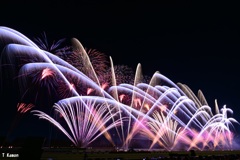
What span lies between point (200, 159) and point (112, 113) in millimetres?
21138

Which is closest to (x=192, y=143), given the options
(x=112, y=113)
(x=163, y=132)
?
(x=163, y=132)

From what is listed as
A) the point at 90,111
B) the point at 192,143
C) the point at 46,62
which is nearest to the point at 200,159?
the point at 90,111

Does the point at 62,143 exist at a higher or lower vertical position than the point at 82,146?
lower

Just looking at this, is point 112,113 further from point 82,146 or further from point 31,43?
point 31,43

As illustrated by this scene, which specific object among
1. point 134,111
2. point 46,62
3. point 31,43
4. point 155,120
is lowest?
point 155,120

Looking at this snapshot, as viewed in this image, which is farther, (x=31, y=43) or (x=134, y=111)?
(x=134, y=111)

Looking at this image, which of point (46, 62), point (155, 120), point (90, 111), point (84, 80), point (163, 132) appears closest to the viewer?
point (46, 62)

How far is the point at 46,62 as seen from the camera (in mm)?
41250

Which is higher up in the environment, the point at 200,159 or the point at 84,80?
the point at 84,80

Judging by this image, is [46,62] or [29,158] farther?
[46,62]

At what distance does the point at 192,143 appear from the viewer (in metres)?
93.9

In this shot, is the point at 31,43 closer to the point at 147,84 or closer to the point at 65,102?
the point at 65,102

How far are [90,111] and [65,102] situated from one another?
4.47 m

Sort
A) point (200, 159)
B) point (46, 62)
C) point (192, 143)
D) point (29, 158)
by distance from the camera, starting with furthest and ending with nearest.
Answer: point (192, 143), point (46, 62), point (200, 159), point (29, 158)
